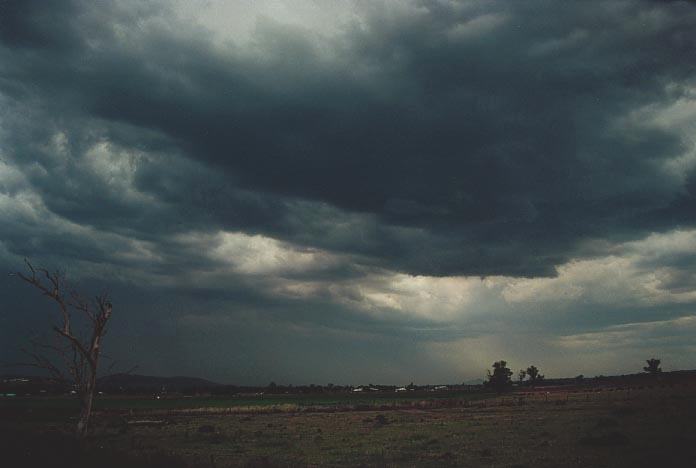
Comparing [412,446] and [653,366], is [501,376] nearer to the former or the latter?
[653,366]

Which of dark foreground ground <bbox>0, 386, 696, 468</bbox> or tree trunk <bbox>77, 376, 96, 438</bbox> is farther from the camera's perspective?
tree trunk <bbox>77, 376, 96, 438</bbox>

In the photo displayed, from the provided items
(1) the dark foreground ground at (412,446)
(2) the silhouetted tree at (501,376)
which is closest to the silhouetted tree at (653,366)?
(2) the silhouetted tree at (501,376)

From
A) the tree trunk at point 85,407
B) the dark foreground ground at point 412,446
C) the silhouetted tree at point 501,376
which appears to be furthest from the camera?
the silhouetted tree at point 501,376

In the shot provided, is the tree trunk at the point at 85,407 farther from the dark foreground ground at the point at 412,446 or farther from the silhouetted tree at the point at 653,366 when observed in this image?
the silhouetted tree at the point at 653,366

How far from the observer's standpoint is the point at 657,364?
189125mm

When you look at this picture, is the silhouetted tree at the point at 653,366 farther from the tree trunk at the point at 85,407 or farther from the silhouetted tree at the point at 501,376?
the tree trunk at the point at 85,407

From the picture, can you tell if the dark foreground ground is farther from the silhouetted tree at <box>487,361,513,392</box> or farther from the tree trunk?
the silhouetted tree at <box>487,361,513,392</box>

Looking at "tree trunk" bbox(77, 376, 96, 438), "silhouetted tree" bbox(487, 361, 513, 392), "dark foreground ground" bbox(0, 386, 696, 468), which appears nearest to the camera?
"dark foreground ground" bbox(0, 386, 696, 468)

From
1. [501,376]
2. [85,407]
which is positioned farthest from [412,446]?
[501,376]

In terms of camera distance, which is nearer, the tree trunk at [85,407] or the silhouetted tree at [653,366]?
the tree trunk at [85,407]

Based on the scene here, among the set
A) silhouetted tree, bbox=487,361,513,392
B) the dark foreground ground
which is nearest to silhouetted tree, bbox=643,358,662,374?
silhouetted tree, bbox=487,361,513,392

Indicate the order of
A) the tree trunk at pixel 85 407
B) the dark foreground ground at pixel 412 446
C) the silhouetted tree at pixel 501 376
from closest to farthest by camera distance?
1. the dark foreground ground at pixel 412 446
2. the tree trunk at pixel 85 407
3. the silhouetted tree at pixel 501 376

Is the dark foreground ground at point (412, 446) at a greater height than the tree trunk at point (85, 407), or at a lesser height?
lesser

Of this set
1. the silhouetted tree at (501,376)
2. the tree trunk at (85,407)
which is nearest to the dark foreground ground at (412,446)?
the tree trunk at (85,407)
